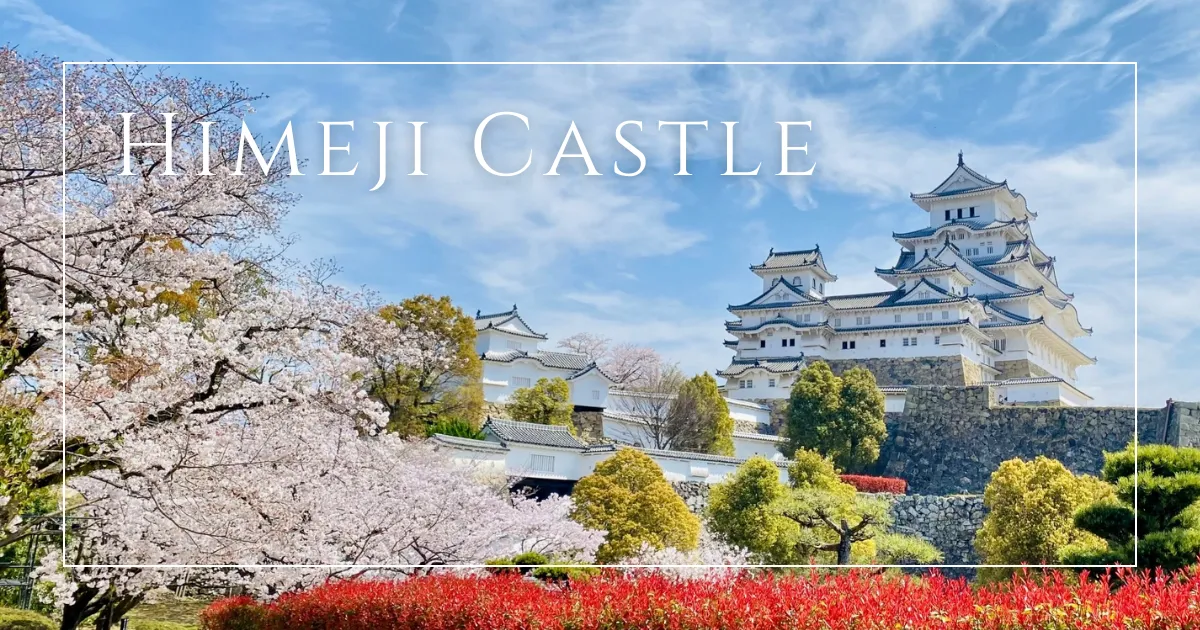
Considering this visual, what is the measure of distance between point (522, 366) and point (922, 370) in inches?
472

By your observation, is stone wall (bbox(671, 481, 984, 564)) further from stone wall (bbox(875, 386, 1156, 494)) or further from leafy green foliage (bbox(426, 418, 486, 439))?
stone wall (bbox(875, 386, 1156, 494))

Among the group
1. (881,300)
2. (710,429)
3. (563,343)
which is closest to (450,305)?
(710,429)

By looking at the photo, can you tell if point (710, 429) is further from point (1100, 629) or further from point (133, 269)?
point (1100, 629)

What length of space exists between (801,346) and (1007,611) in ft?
88.3

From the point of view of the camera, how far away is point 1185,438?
73.0 feet

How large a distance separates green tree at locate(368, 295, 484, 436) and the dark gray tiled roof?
90 cm

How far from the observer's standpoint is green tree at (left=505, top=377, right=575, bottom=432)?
20.1 metres

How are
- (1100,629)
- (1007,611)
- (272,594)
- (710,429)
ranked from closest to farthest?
(1100,629) → (1007,611) → (272,594) → (710,429)

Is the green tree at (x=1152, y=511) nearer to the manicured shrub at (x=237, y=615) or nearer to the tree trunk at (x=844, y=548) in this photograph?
the tree trunk at (x=844, y=548)

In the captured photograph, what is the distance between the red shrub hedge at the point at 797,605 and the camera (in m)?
3.00

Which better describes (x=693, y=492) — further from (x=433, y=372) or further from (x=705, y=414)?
(x=433, y=372)

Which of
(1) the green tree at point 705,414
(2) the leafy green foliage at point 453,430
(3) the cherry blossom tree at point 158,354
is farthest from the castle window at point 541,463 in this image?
(3) the cherry blossom tree at point 158,354

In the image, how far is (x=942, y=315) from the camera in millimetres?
28125

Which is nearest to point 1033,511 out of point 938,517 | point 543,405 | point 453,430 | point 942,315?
point 938,517
